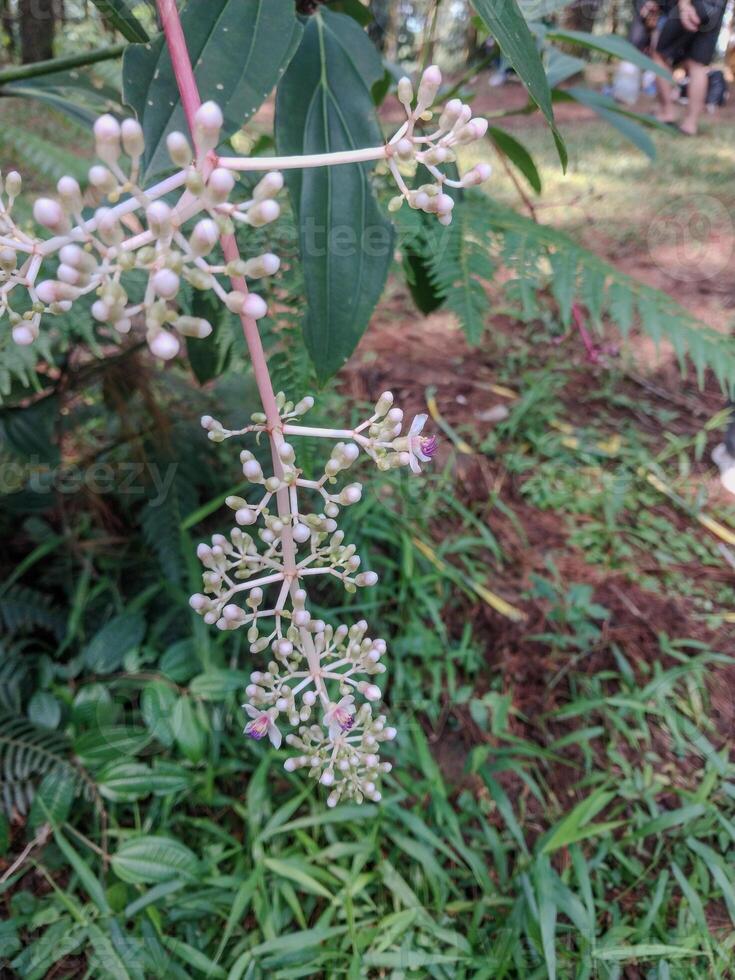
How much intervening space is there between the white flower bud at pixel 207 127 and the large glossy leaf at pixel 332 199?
25 cm

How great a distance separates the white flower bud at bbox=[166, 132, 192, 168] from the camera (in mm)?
311

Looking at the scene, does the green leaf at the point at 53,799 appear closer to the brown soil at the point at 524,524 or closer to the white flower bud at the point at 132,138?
the brown soil at the point at 524,524

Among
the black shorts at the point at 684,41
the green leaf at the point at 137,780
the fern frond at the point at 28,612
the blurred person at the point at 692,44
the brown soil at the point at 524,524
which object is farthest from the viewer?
the black shorts at the point at 684,41

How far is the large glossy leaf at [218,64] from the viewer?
452 millimetres

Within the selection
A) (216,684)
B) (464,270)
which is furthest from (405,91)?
(216,684)

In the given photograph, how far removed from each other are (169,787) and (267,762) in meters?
0.17

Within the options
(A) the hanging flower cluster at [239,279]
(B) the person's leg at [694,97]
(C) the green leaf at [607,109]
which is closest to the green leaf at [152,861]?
(A) the hanging flower cluster at [239,279]

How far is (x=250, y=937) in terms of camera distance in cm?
96

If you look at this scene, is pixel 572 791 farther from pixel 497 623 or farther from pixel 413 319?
pixel 413 319

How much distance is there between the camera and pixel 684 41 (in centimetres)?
292

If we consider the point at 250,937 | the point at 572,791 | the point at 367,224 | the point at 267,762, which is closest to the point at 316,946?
the point at 250,937

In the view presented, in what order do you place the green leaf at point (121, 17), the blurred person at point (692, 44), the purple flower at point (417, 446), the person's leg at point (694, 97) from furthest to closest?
1. the person's leg at point (694, 97)
2. the blurred person at point (692, 44)
3. the green leaf at point (121, 17)
4. the purple flower at point (417, 446)

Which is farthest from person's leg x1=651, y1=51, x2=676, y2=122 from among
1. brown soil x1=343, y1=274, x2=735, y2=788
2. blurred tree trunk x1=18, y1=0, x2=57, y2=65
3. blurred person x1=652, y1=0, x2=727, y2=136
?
blurred tree trunk x1=18, y1=0, x2=57, y2=65

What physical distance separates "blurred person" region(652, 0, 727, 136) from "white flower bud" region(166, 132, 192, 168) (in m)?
2.73
